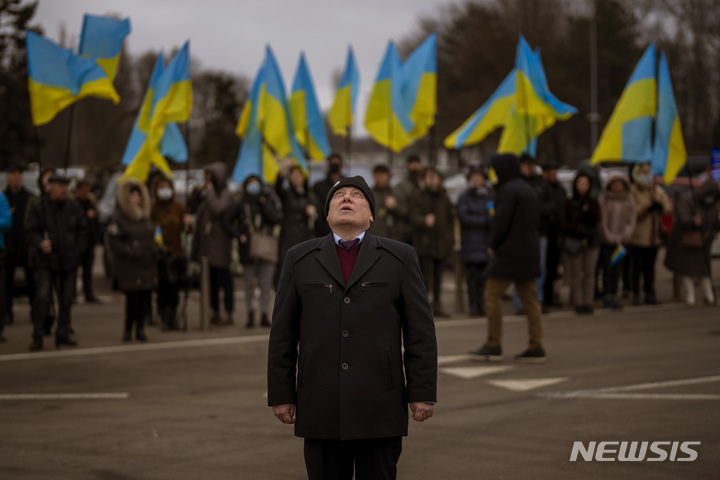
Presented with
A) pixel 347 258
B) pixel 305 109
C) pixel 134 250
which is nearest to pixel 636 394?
pixel 347 258

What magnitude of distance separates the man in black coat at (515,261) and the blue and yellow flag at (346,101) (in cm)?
622

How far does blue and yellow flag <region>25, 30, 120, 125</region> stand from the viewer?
→ 11.8 m

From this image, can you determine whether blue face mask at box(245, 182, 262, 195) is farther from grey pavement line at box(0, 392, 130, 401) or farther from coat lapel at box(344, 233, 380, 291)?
coat lapel at box(344, 233, 380, 291)

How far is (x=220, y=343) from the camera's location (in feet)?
38.9

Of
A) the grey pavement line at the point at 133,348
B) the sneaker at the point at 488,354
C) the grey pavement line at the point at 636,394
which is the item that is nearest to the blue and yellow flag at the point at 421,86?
the grey pavement line at the point at 133,348

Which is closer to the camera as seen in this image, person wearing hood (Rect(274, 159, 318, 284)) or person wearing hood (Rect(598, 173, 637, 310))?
person wearing hood (Rect(274, 159, 318, 284))

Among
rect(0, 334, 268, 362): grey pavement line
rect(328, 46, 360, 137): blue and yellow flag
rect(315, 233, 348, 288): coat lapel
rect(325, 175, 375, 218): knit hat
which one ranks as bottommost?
rect(0, 334, 268, 362): grey pavement line

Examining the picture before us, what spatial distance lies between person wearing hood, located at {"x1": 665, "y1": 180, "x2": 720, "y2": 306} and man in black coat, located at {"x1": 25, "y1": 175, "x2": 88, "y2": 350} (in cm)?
858

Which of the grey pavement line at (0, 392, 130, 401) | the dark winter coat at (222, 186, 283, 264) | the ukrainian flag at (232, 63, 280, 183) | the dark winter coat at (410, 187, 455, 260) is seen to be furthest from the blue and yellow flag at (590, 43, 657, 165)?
the grey pavement line at (0, 392, 130, 401)

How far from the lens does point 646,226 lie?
1506cm

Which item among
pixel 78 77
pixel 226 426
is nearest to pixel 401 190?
pixel 78 77

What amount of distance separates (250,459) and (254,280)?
706cm

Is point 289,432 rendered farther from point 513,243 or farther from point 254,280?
point 254,280

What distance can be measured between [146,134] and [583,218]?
19.8 ft
